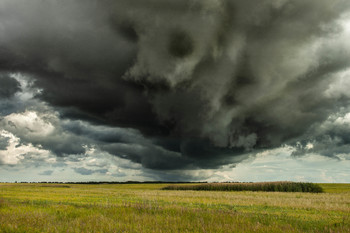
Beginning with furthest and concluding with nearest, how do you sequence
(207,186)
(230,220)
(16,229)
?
(207,186) < (230,220) < (16,229)

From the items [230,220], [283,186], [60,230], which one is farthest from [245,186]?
[60,230]

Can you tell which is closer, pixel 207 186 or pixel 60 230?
pixel 60 230

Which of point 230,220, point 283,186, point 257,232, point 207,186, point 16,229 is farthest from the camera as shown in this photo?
point 207,186

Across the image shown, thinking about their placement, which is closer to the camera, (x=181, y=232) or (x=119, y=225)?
(x=181, y=232)

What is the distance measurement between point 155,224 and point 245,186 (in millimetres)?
73183

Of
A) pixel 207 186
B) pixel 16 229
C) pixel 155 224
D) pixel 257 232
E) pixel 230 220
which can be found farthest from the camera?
pixel 207 186

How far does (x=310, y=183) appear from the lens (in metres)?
78.8

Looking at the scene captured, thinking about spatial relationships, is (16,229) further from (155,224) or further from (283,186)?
(283,186)

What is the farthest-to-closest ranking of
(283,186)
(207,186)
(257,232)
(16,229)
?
1. (207,186)
2. (283,186)
3. (16,229)
4. (257,232)

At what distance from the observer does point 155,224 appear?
1266 cm

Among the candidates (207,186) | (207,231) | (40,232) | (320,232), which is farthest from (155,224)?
(207,186)

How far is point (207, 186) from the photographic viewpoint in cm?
8794

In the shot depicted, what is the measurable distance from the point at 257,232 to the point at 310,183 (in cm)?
8106

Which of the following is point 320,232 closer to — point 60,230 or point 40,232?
point 60,230
